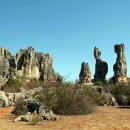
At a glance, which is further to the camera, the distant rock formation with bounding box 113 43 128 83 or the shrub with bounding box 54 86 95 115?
the distant rock formation with bounding box 113 43 128 83

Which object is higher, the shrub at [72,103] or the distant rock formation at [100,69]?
the distant rock formation at [100,69]

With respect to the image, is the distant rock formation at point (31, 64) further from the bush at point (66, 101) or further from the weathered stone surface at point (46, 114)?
the weathered stone surface at point (46, 114)

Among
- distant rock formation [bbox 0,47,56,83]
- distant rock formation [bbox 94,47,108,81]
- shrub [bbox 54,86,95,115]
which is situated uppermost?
distant rock formation [bbox 0,47,56,83]

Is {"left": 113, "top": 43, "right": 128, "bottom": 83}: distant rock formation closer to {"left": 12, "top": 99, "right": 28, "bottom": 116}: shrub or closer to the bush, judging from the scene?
the bush

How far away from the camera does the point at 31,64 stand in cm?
11588

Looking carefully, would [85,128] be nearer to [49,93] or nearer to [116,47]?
[49,93]

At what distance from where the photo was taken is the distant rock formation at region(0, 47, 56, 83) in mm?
103250

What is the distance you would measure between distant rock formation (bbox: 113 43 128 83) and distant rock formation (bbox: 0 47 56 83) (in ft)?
83.2

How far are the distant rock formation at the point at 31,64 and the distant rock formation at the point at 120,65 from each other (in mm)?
25366

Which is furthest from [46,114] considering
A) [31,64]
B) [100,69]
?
[31,64]

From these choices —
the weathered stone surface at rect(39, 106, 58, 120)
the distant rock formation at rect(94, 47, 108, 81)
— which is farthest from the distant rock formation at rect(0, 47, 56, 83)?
the weathered stone surface at rect(39, 106, 58, 120)

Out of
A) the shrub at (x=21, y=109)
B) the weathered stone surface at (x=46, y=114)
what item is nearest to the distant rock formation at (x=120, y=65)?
the shrub at (x=21, y=109)

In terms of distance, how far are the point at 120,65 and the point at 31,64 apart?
1628 inches

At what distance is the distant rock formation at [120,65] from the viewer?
270 feet
